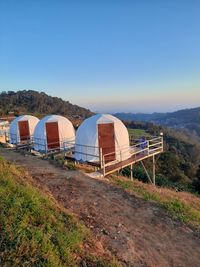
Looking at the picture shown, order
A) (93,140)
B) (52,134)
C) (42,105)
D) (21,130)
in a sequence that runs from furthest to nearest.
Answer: (42,105)
(21,130)
(52,134)
(93,140)

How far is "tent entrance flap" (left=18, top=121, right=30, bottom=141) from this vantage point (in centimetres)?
2753

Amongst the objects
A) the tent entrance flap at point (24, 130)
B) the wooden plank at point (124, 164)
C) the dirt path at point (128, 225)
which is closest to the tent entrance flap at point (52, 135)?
the tent entrance flap at point (24, 130)

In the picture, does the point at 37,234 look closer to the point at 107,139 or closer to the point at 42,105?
the point at 107,139

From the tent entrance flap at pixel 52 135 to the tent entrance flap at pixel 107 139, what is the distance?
590cm

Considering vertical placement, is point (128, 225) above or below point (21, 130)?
below

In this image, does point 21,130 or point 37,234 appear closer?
point 37,234

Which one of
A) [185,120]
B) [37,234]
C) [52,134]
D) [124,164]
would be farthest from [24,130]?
[185,120]

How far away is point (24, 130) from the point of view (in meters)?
27.7

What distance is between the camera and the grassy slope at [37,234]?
4617mm

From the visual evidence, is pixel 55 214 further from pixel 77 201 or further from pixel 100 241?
pixel 77 201

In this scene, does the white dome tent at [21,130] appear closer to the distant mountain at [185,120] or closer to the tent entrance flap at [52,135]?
the tent entrance flap at [52,135]

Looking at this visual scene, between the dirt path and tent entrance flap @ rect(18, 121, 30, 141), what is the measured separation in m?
16.8

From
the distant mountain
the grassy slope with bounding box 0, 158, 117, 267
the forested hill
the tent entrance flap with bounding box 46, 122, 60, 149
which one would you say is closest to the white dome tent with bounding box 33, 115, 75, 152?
the tent entrance flap with bounding box 46, 122, 60, 149

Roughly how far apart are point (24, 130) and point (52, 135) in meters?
5.75
